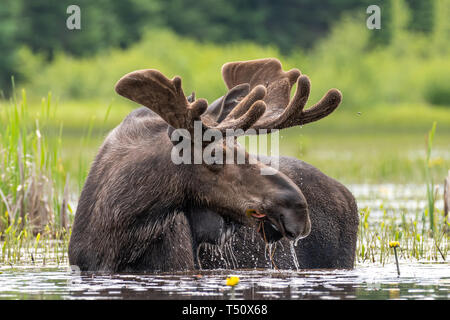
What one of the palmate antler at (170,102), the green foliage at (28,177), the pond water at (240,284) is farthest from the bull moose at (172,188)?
the green foliage at (28,177)

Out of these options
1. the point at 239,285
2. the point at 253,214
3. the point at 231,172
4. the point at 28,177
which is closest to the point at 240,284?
the point at 239,285

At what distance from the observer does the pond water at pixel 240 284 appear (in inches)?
263

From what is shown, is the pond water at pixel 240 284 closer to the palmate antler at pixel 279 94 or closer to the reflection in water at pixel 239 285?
the reflection in water at pixel 239 285

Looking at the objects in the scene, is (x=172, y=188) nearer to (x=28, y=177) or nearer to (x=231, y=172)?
(x=231, y=172)

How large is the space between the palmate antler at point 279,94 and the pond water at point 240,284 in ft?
3.85

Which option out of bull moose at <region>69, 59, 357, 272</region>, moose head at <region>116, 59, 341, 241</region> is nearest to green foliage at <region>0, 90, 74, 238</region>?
bull moose at <region>69, 59, 357, 272</region>

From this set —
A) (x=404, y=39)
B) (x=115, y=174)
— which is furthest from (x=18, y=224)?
(x=404, y=39)

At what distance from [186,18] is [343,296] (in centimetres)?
5016

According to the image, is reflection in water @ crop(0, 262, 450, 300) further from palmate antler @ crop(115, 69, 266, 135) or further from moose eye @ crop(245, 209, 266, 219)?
palmate antler @ crop(115, 69, 266, 135)

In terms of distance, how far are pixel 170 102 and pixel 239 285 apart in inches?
53.9

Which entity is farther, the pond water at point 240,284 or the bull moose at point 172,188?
the bull moose at point 172,188

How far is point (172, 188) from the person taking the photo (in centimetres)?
712

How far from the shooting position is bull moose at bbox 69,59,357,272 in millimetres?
6930
